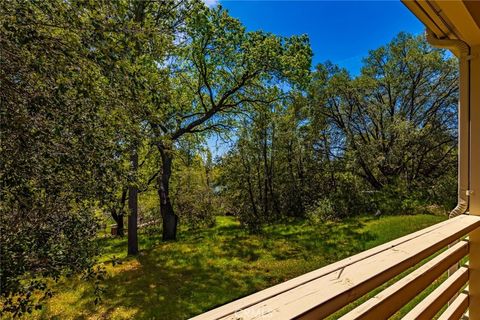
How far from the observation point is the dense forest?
1.84 metres

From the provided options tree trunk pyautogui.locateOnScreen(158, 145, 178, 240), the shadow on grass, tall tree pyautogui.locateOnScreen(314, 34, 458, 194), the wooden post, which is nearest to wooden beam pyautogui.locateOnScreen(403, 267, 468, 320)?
the wooden post

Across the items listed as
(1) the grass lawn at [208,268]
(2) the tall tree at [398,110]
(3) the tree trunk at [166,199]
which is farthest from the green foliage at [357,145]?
(3) the tree trunk at [166,199]

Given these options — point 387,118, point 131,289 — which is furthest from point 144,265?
point 387,118

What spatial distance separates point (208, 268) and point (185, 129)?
336 centimetres

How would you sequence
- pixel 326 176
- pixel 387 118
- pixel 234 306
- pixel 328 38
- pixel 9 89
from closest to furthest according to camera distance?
pixel 234 306, pixel 9 89, pixel 328 38, pixel 387 118, pixel 326 176

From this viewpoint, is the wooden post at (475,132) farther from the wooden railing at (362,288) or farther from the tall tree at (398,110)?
the tall tree at (398,110)

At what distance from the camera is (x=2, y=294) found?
5.84 feet

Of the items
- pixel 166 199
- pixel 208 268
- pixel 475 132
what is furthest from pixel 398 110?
pixel 475 132

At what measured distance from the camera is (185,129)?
698cm

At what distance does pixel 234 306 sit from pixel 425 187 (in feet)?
33.6

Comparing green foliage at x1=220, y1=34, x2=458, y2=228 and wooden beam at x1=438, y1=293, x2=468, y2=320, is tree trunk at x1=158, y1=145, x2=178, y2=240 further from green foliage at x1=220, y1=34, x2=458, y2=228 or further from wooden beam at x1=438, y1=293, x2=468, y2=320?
wooden beam at x1=438, y1=293, x2=468, y2=320

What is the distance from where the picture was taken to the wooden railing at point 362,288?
524 mm

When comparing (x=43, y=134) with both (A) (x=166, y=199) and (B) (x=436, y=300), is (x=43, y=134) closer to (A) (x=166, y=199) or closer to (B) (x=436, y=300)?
(B) (x=436, y=300)

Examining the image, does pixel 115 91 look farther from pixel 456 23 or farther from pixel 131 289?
pixel 131 289
